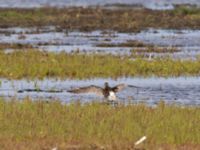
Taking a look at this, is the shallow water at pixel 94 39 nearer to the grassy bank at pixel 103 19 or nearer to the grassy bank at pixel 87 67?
the grassy bank at pixel 103 19

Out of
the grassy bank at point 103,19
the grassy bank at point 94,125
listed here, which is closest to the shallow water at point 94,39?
the grassy bank at point 103,19

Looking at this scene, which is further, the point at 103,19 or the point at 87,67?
the point at 103,19

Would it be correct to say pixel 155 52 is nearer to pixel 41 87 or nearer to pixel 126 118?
pixel 41 87

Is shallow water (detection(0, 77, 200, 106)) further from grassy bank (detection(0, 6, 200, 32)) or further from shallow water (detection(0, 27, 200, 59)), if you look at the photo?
grassy bank (detection(0, 6, 200, 32))

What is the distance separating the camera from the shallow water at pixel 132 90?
53.9ft

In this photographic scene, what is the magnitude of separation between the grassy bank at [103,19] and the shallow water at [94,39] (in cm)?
169

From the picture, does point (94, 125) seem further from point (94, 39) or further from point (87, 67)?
point (94, 39)

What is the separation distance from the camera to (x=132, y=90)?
58.7 feet

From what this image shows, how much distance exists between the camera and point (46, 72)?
19703 mm

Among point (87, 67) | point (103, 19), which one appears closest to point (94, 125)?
point (87, 67)

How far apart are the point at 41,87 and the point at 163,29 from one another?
17.8 m

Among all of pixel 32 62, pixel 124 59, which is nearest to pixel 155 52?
pixel 124 59

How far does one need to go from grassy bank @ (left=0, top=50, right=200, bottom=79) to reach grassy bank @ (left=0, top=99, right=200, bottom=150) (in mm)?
5843

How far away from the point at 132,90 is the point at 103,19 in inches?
844
